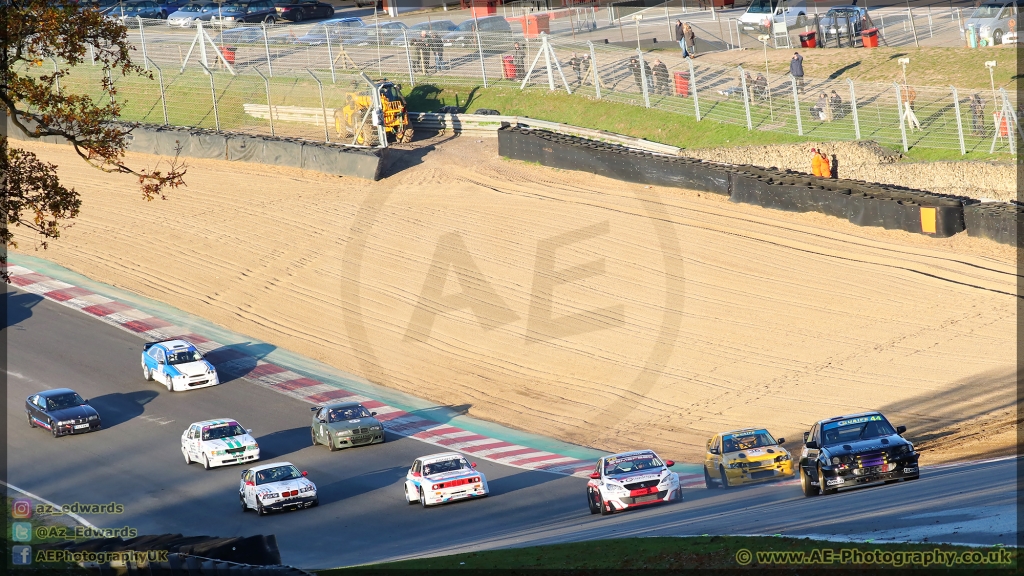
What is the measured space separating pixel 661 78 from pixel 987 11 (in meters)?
13.5

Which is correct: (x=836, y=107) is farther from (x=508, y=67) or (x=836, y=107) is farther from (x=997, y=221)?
(x=508, y=67)

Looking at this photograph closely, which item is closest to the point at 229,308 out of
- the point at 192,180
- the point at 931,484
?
the point at 192,180

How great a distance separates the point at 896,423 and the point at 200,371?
57.9 feet

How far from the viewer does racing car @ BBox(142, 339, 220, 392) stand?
30156 mm

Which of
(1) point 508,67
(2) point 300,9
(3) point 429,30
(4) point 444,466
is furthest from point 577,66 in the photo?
(4) point 444,466

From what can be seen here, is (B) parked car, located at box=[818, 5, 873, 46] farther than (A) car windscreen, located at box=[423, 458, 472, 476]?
Yes

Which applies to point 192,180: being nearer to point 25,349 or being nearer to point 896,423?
point 25,349

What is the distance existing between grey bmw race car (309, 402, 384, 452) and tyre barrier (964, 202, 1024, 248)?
16.7m

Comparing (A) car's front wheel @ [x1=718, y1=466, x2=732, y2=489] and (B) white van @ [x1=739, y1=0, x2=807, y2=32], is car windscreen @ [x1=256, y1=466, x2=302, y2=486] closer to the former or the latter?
(A) car's front wheel @ [x1=718, y1=466, x2=732, y2=489]

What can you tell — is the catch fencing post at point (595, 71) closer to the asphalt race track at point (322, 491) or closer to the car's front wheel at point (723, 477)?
the asphalt race track at point (322, 491)

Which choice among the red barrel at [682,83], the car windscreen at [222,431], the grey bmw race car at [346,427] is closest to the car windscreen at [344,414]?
the grey bmw race car at [346,427]

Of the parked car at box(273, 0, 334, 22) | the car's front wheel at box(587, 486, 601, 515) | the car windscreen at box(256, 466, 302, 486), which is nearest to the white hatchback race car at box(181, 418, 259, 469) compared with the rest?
the car windscreen at box(256, 466, 302, 486)

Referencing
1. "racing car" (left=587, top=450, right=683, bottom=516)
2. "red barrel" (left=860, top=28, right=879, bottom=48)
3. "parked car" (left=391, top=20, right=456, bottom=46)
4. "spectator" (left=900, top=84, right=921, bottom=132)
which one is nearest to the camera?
"racing car" (left=587, top=450, right=683, bottom=516)

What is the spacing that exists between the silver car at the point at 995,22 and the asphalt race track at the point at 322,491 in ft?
97.1
